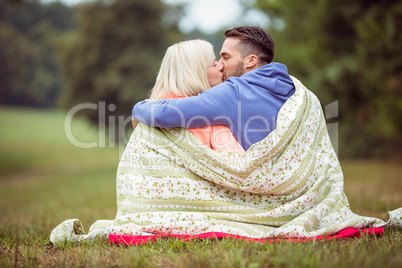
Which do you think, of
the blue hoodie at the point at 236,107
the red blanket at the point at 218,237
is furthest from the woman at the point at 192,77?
the red blanket at the point at 218,237

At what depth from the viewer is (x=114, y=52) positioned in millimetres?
18984

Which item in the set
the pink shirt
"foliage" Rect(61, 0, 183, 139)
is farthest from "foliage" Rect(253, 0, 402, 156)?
the pink shirt

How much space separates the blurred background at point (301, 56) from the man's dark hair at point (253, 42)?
8.86 meters

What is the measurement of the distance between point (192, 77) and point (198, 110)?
481 millimetres

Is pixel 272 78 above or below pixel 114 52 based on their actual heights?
below

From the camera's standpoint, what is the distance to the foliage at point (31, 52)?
4594 centimetres

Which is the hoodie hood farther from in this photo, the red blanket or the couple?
the red blanket

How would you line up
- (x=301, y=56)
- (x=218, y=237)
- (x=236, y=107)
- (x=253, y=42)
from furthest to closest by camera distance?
(x=301, y=56) → (x=253, y=42) → (x=236, y=107) → (x=218, y=237)

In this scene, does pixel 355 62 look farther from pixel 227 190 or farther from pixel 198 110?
pixel 198 110

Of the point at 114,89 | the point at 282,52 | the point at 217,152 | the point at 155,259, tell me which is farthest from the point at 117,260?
the point at 282,52

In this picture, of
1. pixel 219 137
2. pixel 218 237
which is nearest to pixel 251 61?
pixel 219 137

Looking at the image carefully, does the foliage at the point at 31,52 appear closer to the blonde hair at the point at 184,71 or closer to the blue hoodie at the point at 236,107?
the blonde hair at the point at 184,71

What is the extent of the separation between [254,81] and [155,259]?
1.70m

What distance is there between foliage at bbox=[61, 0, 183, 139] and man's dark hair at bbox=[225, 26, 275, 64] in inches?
562
